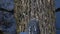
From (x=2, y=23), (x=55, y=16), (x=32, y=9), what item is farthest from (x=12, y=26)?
(x=55, y=16)

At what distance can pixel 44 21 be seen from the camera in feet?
4.09

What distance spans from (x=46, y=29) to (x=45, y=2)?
168 mm

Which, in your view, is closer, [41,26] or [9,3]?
[41,26]

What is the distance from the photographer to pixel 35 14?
124 centimetres

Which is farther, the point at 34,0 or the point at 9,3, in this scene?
the point at 9,3

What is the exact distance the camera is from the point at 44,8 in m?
1.25

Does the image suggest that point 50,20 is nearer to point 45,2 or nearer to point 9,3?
point 45,2

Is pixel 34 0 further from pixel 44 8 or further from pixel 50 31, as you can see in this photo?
pixel 50 31

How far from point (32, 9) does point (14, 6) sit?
0.14 meters

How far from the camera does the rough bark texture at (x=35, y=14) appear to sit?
1241mm

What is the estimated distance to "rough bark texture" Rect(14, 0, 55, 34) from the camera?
48.9 inches

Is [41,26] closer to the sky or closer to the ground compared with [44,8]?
closer to the ground

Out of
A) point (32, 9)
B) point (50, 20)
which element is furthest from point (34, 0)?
point (50, 20)

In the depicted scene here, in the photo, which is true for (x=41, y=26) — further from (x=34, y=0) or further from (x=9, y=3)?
(x=9, y=3)
